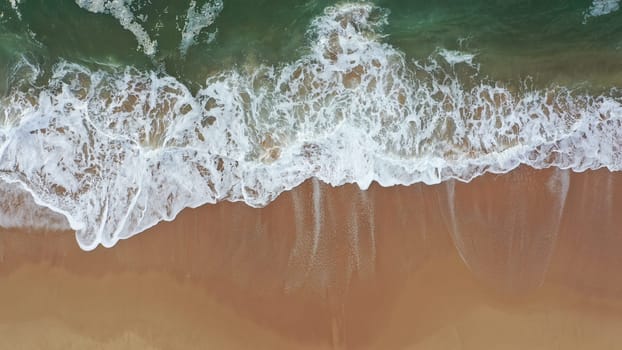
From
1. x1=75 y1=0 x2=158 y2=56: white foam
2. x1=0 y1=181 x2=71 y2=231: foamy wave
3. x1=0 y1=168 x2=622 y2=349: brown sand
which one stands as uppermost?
x1=75 y1=0 x2=158 y2=56: white foam

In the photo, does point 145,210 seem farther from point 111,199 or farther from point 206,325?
point 206,325

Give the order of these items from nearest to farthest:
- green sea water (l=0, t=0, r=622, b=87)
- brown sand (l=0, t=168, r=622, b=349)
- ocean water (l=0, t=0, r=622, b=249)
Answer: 1. brown sand (l=0, t=168, r=622, b=349)
2. ocean water (l=0, t=0, r=622, b=249)
3. green sea water (l=0, t=0, r=622, b=87)

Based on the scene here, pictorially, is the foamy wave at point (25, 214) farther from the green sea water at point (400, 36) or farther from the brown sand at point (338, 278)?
the green sea water at point (400, 36)

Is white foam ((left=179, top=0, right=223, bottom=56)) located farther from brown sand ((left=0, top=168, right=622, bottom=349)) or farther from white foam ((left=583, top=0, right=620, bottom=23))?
white foam ((left=583, top=0, right=620, bottom=23))

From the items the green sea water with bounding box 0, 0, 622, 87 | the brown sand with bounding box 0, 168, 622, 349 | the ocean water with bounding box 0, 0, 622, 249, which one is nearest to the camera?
the brown sand with bounding box 0, 168, 622, 349

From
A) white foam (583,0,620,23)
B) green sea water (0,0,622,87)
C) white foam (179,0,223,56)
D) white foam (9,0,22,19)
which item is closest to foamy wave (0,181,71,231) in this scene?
green sea water (0,0,622,87)

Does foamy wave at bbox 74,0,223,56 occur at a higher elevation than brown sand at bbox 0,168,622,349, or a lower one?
higher

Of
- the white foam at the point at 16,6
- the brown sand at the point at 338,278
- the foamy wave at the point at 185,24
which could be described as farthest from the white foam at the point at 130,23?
the brown sand at the point at 338,278

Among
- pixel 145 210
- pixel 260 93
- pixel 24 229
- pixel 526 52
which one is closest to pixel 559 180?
pixel 526 52
